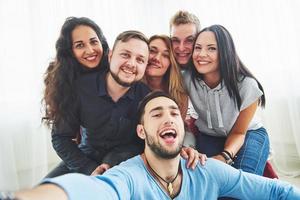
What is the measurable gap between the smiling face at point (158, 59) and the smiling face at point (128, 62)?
0.40 ft

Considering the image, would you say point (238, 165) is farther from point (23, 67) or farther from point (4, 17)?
point (4, 17)

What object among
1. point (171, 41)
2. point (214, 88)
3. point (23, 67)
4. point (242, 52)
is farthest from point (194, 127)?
point (23, 67)

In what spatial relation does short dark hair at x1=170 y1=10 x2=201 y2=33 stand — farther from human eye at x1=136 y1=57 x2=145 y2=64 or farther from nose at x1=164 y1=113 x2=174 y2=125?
nose at x1=164 y1=113 x2=174 y2=125

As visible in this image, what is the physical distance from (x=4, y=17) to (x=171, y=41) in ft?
4.22

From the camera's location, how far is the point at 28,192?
2.43ft

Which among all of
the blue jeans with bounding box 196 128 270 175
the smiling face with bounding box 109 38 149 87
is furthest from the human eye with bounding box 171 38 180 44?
the blue jeans with bounding box 196 128 270 175

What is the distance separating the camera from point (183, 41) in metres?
1.85

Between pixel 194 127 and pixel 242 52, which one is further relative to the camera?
pixel 242 52

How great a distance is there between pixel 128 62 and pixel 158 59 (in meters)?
0.22

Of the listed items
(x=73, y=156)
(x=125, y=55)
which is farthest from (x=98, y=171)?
(x=125, y=55)

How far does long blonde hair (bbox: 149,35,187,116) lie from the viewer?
69.6 inches

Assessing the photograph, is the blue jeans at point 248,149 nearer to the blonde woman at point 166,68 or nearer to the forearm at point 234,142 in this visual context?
the forearm at point 234,142

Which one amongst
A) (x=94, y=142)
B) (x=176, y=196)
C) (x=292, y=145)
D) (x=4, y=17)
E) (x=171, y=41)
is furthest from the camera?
(x=292, y=145)

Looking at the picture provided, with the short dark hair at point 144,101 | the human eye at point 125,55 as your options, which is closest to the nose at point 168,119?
the short dark hair at point 144,101
